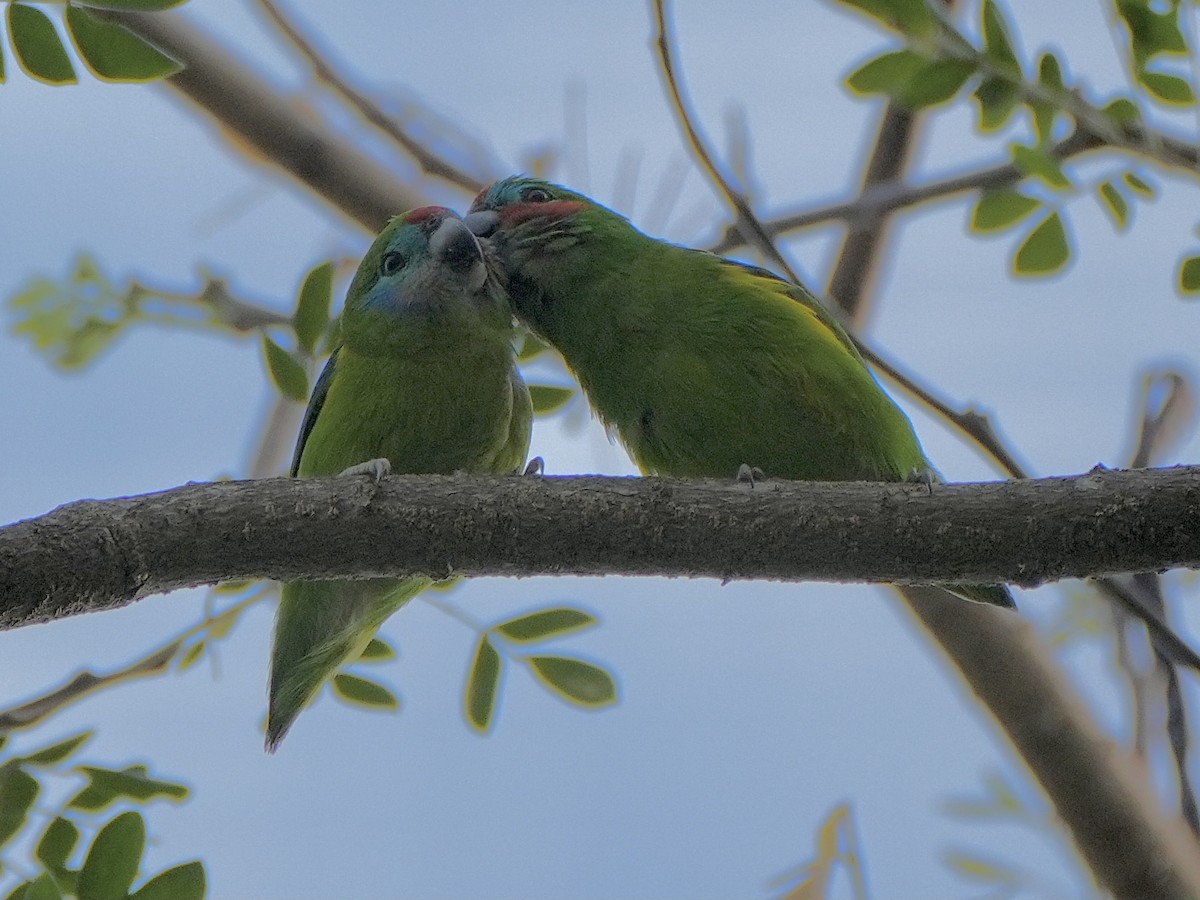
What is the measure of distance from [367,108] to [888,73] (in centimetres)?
234

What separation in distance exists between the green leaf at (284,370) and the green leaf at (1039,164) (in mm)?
1875

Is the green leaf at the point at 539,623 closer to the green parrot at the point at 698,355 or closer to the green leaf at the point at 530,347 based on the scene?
the green parrot at the point at 698,355

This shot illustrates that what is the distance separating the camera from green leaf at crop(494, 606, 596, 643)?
127 inches

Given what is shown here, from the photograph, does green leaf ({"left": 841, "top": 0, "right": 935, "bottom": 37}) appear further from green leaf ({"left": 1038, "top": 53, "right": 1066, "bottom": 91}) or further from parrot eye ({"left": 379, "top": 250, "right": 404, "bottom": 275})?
parrot eye ({"left": 379, "top": 250, "right": 404, "bottom": 275})

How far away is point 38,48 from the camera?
236 cm

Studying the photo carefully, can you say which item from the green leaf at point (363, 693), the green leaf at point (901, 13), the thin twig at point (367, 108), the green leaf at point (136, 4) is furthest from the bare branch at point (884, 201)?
the green leaf at point (136, 4)

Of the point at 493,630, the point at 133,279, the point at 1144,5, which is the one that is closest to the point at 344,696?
the point at 493,630

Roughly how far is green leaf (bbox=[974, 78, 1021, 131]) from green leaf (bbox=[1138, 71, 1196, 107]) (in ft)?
1.05

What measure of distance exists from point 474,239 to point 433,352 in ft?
1.23

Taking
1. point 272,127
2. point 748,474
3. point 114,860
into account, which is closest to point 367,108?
point 272,127

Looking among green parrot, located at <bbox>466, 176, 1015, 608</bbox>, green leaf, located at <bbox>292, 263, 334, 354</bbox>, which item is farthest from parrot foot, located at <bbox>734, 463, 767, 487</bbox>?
green leaf, located at <bbox>292, 263, 334, 354</bbox>

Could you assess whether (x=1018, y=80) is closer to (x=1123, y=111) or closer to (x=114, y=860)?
(x=1123, y=111)

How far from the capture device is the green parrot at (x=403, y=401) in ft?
11.1

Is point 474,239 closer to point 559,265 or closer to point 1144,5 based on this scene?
point 559,265
